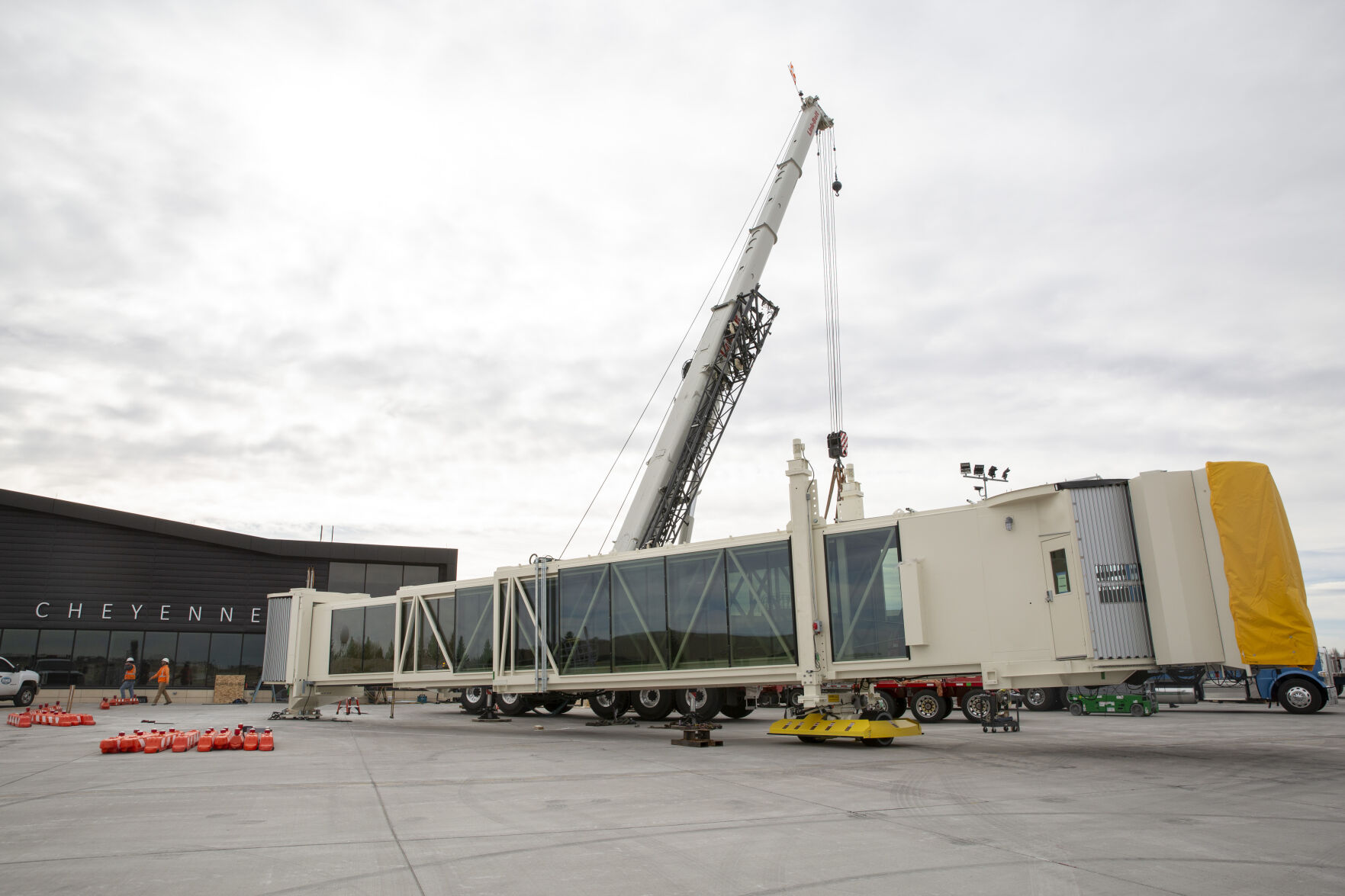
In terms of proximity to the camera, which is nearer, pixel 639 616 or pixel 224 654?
pixel 639 616

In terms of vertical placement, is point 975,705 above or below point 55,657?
below

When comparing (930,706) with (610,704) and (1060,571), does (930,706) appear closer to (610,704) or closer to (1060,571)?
(610,704)

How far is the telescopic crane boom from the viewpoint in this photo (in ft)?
64.1

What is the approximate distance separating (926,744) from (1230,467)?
6.33 metres

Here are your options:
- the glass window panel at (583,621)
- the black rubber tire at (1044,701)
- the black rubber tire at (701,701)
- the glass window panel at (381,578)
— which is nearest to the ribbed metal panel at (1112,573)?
the black rubber tire at (701,701)

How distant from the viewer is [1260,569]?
35.1ft

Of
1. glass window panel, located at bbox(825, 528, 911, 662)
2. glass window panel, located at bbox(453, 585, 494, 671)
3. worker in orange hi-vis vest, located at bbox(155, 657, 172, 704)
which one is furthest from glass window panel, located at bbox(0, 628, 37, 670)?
glass window panel, located at bbox(825, 528, 911, 662)

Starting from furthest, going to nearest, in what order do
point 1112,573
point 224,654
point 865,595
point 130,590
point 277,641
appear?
1. point 224,654
2. point 130,590
3. point 277,641
4. point 865,595
5. point 1112,573

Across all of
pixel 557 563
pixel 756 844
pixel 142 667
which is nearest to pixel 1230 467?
pixel 756 844

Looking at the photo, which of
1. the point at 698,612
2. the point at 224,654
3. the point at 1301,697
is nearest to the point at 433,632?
the point at 698,612

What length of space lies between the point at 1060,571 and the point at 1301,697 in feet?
49.6

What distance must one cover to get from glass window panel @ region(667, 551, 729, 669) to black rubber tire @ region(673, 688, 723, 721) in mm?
3188

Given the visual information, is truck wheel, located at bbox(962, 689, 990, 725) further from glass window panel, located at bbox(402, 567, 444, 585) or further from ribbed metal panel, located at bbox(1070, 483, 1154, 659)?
glass window panel, located at bbox(402, 567, 444, 585)

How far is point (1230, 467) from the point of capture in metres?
11.1
